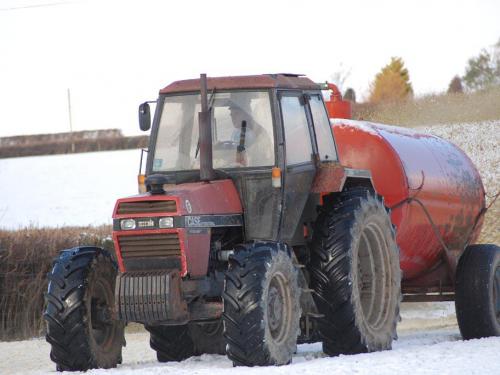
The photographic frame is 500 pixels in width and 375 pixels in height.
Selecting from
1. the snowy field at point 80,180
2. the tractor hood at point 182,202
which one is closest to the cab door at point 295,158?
the tractor hood at point 182,202

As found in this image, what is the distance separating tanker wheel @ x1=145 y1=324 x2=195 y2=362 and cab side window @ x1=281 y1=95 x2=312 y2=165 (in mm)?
2145

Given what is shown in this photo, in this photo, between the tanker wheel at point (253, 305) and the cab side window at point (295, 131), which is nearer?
the tanker wheel at point (253, 305)

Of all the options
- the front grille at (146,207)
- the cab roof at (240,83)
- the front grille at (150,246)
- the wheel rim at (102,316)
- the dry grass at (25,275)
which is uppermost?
the cab roof at (240,83)

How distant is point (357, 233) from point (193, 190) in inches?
73.0

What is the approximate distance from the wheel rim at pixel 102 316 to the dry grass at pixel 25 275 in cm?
1091

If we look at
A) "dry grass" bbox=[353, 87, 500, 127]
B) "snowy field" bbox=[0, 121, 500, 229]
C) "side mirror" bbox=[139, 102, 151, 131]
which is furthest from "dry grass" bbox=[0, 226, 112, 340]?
"dry grass" bbox=[353, 87, 500, 127]

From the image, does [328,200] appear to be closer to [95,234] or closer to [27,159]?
[95,234]

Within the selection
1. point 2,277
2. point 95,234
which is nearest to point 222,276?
point 2,277

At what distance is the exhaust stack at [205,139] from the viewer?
32.4 feet

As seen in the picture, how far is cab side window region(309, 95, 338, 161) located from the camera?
11.3 meters

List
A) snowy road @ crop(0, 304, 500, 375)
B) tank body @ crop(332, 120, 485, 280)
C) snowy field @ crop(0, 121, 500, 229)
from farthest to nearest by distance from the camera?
snowy field @ crop(0, 121, 500, 229) < tank body @ crop(332, 120, 485, 280) < snowy road @ crop(0, 304, 500, 375)

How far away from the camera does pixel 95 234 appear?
2420cm

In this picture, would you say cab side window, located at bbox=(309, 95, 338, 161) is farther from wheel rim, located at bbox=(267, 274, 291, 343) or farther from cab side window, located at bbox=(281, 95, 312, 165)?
wheel rim, located at bbox=(267, 274, 291, 343)

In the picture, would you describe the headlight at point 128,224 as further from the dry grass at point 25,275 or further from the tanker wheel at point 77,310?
the dry grass at point 25,275
